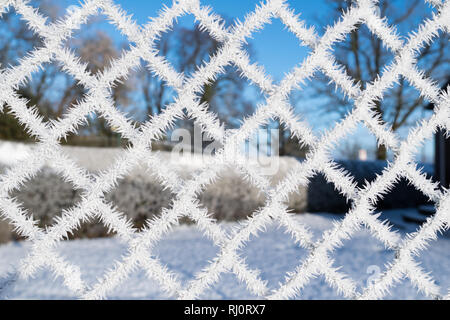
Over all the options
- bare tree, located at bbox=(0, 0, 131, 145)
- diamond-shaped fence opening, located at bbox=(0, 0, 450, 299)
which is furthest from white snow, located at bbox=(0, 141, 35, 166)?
diamond-shaped fence opening, located at bbox=(0, 0, 450, 299)

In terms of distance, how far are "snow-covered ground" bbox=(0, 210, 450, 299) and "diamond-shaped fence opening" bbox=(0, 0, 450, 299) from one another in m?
1.44

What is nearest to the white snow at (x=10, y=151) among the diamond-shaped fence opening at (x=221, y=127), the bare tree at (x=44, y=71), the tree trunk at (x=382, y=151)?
the bare tree at (x=44, y=71)

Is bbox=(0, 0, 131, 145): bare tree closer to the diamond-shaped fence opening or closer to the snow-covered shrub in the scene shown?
the snow-covered shrub

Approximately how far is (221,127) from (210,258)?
2786 mm

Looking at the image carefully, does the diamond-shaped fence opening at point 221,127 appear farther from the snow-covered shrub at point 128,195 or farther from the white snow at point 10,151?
the white snow at point 10,151

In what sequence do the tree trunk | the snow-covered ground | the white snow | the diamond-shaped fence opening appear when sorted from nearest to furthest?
the diamond-shaped fence opening, the tree trunk, the snow-covered ground, the white snow

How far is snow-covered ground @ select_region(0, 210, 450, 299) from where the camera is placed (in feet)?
7.58

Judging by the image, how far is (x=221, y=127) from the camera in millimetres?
860

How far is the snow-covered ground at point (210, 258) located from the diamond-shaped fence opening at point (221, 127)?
1.44 metres

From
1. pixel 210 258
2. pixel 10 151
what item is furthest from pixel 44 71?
pixel 210 258

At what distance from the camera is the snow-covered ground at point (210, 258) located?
231 cm

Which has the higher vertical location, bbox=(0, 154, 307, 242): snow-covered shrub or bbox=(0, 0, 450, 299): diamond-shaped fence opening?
bbox=(0, 0, 450, 299): diamond-shaped fence opening

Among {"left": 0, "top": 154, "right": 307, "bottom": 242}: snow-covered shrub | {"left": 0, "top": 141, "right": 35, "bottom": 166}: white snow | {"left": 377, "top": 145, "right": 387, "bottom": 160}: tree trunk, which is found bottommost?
{"left": 0, "top": 154, "right": 307, "bottom": 242}: snow-covered shrub

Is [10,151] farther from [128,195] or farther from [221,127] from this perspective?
[221,127]
